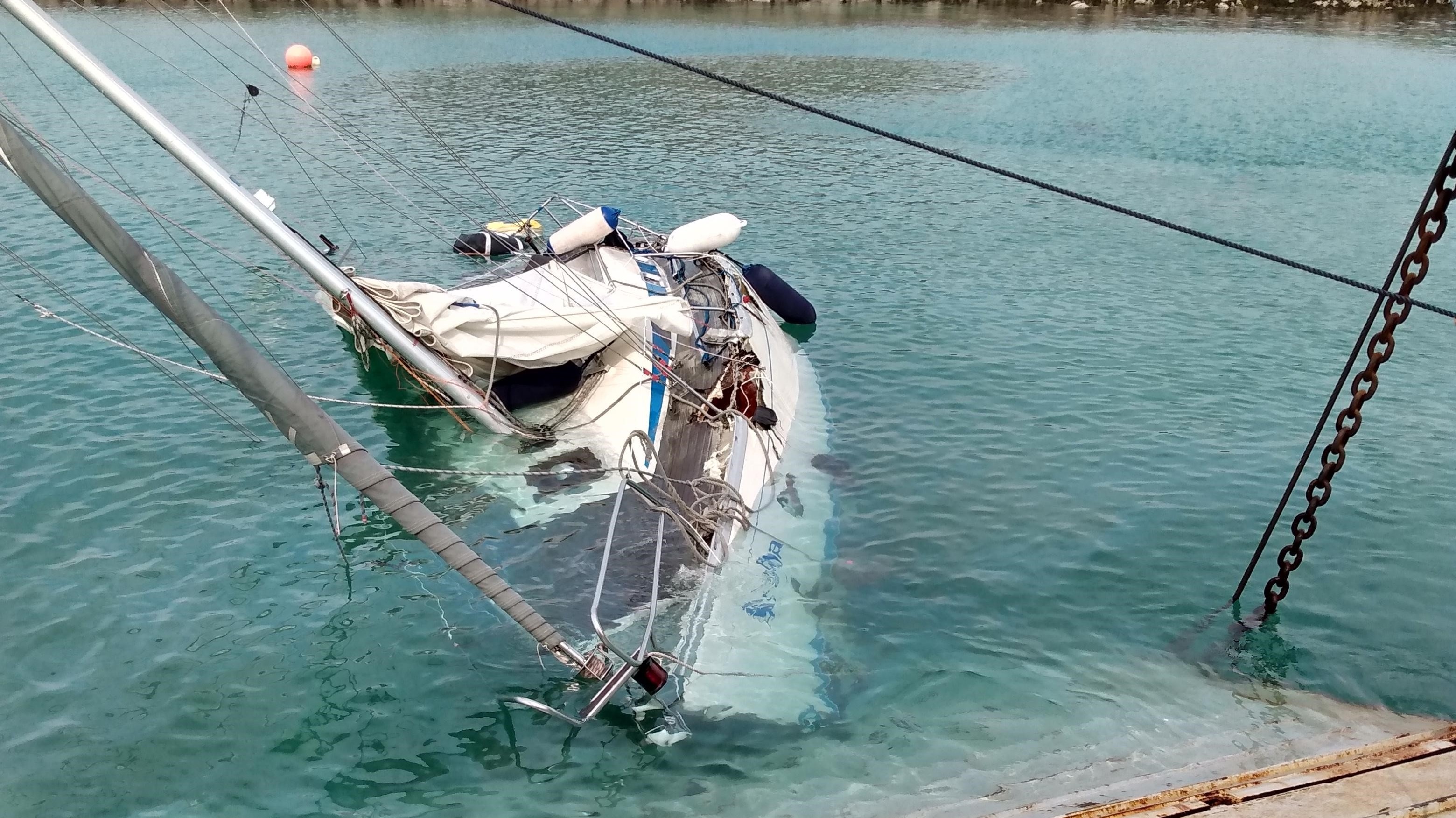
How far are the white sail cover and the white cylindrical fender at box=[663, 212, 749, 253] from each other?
2.91m

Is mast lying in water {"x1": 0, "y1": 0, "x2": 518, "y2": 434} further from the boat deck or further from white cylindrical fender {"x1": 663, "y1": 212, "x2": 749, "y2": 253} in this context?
the boat deck

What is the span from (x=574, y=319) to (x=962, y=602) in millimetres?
6897

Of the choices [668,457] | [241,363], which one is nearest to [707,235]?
[668,457]

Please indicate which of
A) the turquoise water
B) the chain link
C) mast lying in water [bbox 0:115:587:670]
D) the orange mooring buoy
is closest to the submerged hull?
the turquoise water

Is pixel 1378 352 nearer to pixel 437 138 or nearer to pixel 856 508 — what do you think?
pixel 856 508

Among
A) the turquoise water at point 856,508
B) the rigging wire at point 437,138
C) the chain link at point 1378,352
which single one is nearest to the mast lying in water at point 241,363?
the turquoise water at point 856,508

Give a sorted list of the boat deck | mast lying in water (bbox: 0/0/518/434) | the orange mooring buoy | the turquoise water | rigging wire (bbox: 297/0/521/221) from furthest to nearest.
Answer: the orange mooring buoy → rigging wire (bbox: 297/0/521/221) → mast lying in water (bbox: 0/0/518/434) → the turquoise water → the boat deck

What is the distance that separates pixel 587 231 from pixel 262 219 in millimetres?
6037

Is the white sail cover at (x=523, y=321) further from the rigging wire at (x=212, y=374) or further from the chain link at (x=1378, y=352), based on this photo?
the chain link at (x=1378, y=352)

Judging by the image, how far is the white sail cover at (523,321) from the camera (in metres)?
15.9

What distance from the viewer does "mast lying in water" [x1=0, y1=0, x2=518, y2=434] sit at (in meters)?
11.1

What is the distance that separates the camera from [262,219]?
44.6 ft

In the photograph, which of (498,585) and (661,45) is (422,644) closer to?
(498,585)

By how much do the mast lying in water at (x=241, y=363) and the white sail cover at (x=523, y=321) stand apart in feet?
22.1
